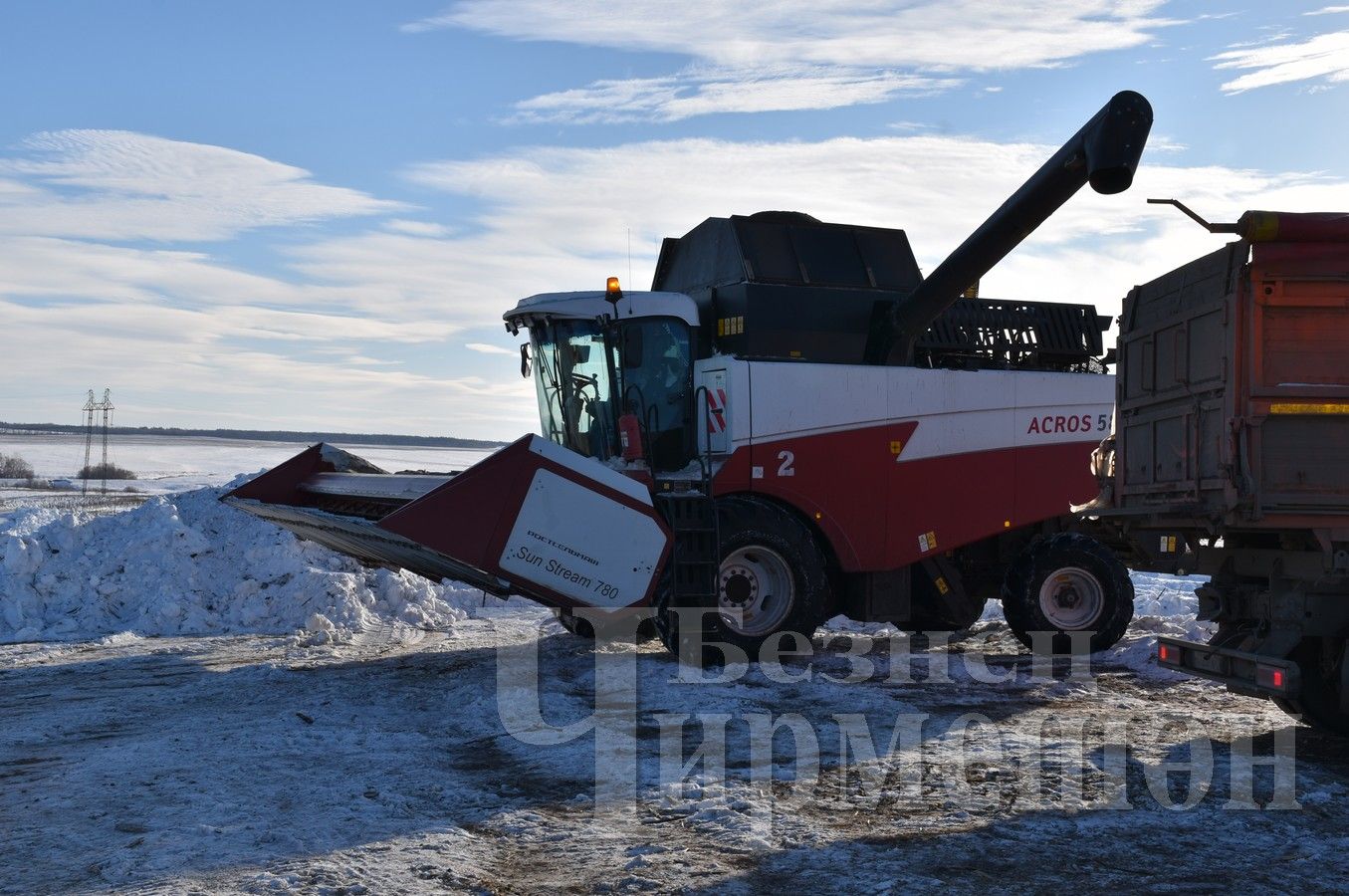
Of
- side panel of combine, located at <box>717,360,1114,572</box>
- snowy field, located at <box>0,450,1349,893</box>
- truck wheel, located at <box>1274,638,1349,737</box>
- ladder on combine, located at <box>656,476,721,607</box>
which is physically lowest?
snowy field, located at <box>0,450,1349,893</box>

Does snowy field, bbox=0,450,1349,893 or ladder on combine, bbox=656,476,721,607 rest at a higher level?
ladder on combine, bbox=656,476,721,607

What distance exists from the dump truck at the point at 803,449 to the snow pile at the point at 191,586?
1.76 meters

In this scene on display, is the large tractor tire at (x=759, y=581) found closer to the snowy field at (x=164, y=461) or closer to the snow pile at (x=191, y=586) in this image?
the snow pile at (x=191, y=586)

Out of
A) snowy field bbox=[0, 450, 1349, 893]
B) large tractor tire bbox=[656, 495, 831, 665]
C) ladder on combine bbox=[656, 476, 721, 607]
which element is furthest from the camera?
large tractor tire bbox=[656, 495, 831, 665]

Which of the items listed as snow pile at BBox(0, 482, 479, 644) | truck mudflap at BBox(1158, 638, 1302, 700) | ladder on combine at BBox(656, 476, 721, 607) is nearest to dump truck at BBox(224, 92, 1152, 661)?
ladder on combine at BBox(656, 476, 721, 607)

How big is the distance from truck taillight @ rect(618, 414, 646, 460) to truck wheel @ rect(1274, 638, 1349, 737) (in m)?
5.21

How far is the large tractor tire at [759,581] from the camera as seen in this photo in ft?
35.1

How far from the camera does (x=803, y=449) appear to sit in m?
11.2

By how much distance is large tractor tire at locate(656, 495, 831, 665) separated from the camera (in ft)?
35.1

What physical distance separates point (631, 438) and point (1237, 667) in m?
5.09

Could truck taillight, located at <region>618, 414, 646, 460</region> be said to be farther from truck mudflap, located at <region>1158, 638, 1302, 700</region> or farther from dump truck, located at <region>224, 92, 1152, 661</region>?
truck mudflap, located at <region>1158, 638, 1302, 700</region>

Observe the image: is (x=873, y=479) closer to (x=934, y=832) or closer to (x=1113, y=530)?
(x=1113, y=530)

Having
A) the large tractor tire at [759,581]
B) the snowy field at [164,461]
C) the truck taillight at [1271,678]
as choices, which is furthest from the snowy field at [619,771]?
the snowy field at [164,461]

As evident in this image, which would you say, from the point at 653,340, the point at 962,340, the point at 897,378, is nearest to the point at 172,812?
the point at 653,340
